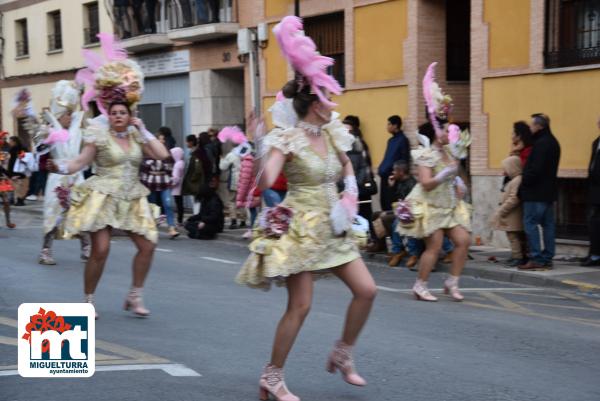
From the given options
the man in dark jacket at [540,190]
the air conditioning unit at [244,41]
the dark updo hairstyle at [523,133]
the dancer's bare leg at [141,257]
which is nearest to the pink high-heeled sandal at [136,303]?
the dancer's bare leg at [141,257]

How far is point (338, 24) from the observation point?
1895 centimetres

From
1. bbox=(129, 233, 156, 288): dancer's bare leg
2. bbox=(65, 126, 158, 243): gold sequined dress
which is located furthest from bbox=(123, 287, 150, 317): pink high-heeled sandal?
bbox=(65, 126, 158, 243): gold sequined dress

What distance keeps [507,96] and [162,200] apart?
6.12m

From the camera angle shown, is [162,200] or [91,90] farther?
[162,200]

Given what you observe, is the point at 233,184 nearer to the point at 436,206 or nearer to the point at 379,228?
the point at 379,228

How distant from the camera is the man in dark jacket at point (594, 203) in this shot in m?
12.3

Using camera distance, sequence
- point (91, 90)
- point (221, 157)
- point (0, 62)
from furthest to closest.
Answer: point (0, 62) < point (221, 157) < point (91, 90)

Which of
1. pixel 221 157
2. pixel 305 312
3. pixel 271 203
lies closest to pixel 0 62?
pixel 221 157

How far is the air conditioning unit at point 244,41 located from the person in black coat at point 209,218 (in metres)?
4.85

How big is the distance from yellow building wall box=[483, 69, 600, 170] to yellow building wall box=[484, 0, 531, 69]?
0.94ft

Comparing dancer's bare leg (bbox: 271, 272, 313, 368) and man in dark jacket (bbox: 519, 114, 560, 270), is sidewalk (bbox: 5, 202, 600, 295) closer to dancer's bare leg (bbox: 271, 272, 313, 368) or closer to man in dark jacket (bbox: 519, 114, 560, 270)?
man in dark jacket (bbox: 519, 114, 560, 270)

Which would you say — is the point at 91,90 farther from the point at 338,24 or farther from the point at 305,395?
the point at 338,24

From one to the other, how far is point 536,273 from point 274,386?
270 inches

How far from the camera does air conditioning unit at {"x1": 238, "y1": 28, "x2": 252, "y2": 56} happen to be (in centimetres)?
2095
